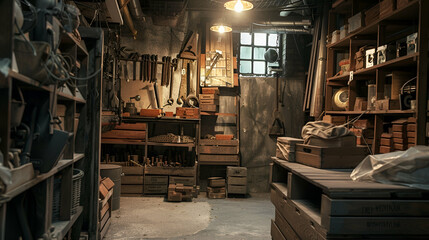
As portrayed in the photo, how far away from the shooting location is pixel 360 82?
198 inches

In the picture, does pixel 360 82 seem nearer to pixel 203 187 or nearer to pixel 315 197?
pixel 315 197

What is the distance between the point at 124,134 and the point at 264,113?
3.01 m

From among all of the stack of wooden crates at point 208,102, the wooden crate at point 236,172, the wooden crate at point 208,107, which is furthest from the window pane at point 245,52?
the wooden crate at point 236,172

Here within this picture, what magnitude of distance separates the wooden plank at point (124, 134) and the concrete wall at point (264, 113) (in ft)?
7.20

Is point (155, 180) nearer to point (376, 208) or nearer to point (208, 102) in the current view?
point (208, 102)

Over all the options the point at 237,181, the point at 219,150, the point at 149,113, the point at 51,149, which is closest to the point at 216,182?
the point at 237,181

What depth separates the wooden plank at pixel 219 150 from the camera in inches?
271

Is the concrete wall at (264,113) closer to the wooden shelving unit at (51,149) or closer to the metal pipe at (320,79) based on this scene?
the metal pipe at (320,79)

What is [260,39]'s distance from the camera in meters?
7.91

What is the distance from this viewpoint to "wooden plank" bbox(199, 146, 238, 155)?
6.88 meters

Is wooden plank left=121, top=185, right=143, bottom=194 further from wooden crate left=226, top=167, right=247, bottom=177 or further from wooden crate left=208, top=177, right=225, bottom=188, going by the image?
wooden crate left=226, top=167, right=247, bottom=177

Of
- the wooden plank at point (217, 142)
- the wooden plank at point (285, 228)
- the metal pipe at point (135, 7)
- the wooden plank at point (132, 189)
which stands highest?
the metal pipe at point (135, 7)

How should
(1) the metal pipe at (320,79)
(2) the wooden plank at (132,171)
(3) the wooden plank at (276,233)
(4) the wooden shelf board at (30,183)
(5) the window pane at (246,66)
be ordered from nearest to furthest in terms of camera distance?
(4) the wooden shelf board at (30,183), (3) the wooden plank at (276,233), (1) the metal pipe at (320,79), (2) the wooden plank at (132,171), (5) the window pane at (246,66)

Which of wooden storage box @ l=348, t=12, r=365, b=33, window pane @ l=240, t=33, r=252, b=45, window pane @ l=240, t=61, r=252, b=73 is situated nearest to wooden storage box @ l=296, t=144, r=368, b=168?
wooden storage box @ l=348, t=12, r=365, b=33
